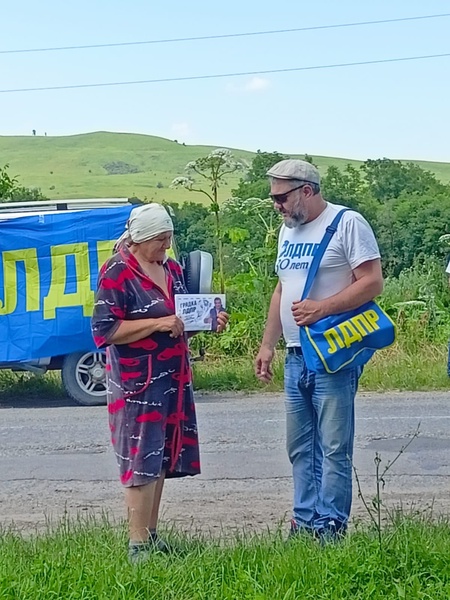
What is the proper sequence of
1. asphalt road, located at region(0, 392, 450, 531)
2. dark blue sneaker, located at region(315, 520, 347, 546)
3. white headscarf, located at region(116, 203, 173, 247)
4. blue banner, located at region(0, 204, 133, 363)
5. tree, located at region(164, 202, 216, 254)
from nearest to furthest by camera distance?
dark blue sneaker, located at region(315, 520, 347, 546) → white headscarf, located at region(116, 203, 173, 247) → asphalt road, located at region(0, 392, 450, 531) → blue banner, located at region(0, 204, 133, 363) → tree, located at region(164, 202, 216, 254)

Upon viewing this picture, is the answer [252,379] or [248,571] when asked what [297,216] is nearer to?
[248,571]

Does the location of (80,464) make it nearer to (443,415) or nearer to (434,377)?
(443,415)

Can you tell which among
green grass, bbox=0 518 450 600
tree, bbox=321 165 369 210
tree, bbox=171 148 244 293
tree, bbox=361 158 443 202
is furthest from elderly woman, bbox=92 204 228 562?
tree, bbox=361 158 443 202

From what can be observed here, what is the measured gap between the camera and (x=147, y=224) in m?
4.75

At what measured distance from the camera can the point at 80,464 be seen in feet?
25.7

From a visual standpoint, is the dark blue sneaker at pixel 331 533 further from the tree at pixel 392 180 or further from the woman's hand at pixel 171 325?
the tree at pixel 392 180

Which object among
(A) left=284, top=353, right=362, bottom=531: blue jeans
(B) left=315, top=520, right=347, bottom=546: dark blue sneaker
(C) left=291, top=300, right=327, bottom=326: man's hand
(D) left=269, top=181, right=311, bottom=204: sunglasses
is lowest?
(B) left=315, top=520, right=347, bottom=546: dark blue sneaker

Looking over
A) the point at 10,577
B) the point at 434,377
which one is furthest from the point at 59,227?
the point at 10,577

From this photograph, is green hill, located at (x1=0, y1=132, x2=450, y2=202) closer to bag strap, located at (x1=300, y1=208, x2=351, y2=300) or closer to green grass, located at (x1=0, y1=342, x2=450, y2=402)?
green grass, located at (x1=0, y1=342, x2=450, y2=402)

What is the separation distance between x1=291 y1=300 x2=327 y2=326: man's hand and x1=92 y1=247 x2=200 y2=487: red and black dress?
57cm

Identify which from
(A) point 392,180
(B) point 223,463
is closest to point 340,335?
(B) point 223,463

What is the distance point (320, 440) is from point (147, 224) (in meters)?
1.37

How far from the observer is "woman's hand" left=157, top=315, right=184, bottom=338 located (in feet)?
15.5

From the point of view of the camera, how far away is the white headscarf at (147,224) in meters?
4.75
